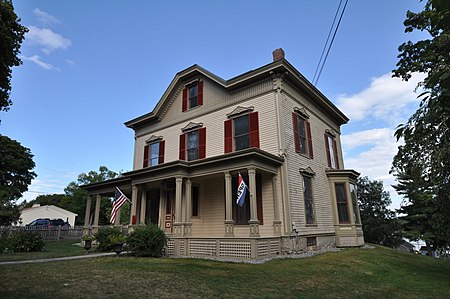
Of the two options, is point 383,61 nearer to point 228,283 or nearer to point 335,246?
point 335,246

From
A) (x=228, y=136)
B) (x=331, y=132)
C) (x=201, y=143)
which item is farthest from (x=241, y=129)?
(x=331, y=132)

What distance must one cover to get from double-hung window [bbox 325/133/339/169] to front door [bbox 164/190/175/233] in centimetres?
927

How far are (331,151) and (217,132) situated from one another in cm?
751

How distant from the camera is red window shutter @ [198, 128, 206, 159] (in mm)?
15414

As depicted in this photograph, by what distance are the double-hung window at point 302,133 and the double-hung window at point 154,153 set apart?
8214 millimetres

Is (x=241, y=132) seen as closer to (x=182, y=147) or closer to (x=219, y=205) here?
(x=219, y=205)

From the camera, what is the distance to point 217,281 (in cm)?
676

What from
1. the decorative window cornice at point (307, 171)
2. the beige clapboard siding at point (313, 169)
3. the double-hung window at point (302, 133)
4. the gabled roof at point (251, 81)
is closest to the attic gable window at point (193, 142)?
the gabled roof at point (251, 81)

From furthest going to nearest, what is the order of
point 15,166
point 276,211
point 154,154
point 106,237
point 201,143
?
1. point 15,166
2. point 154,154
3. point 201,143
4. point 106,237
5. point 276,211

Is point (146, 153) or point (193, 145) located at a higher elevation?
point (146, 153)

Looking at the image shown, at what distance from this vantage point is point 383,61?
12062 mm

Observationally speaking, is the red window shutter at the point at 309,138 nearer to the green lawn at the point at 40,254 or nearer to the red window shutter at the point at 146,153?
the red window shutter at the point at 146,153

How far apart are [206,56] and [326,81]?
26.7ft

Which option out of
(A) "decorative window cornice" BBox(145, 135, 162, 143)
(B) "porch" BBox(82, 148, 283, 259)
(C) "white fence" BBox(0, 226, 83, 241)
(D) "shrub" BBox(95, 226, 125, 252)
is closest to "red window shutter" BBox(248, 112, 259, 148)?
(B) "porch" BBox(82, 148, 283, 259)
